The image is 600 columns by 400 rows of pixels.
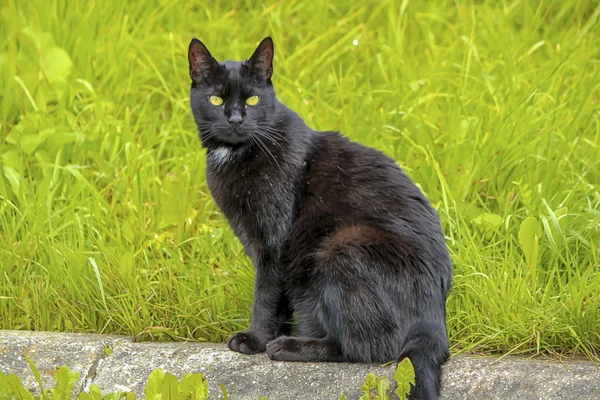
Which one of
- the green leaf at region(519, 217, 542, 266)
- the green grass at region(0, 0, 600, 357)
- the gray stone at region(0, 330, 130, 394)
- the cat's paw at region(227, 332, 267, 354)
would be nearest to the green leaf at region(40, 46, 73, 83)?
the green grass at region(0, 0, 600, 357)

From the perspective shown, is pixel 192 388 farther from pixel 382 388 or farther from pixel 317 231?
pixel 317 231

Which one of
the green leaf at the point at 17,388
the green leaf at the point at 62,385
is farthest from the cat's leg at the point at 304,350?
the green leaf at the point at 17,388

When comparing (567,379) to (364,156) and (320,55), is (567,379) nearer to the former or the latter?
(364,156)

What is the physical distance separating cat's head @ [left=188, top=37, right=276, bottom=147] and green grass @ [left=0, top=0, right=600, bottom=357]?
23.9 inches

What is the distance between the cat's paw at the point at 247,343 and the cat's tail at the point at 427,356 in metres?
0.55

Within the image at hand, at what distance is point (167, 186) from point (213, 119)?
0.75 m

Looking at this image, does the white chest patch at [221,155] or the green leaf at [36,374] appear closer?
the green leaf at [36,374]

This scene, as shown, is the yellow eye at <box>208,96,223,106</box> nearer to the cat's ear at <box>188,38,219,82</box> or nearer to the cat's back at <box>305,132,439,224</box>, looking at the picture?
the cat's ear at <box>188,38,219,82</box>

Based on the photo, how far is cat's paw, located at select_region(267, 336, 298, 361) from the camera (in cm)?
Answer: 295

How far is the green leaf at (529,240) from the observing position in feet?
10.5

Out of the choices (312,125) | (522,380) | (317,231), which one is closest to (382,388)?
(522,380)

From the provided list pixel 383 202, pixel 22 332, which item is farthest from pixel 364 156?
pixel 22 332

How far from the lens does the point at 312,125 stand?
422 centimetres

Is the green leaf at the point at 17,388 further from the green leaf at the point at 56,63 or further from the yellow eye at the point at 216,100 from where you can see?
the green leaf at the point at 56,63
